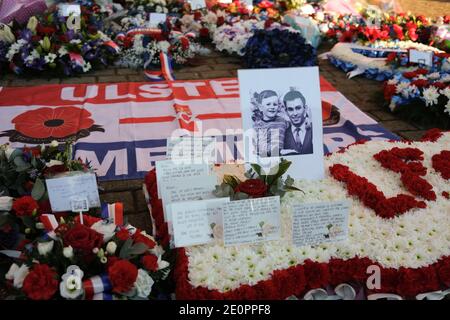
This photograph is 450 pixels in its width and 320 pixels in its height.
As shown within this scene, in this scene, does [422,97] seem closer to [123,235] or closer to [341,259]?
[341,259]

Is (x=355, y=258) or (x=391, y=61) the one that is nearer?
(x=355, y=258)

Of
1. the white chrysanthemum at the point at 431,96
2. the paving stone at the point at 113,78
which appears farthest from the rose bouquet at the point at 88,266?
the paving stone at the point at 113,78

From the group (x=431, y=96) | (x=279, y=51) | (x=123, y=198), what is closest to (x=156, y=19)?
(x=279, y=51)

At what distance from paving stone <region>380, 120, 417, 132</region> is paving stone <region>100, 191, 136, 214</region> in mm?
1879

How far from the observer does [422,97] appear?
3.32 metres

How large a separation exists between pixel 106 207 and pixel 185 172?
33 centimetres

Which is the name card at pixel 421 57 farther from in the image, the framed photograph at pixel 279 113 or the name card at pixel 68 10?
the name card at pixel 68 10

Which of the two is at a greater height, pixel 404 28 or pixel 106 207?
pixel 106 207
